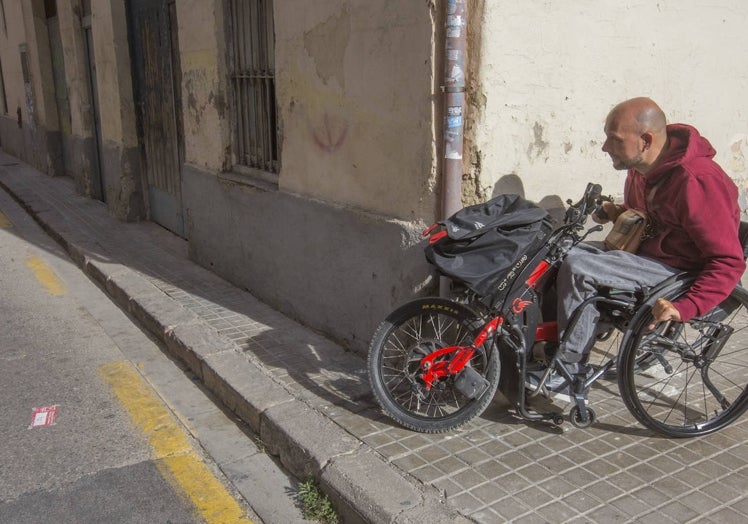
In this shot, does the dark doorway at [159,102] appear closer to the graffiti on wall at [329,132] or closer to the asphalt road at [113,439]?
the asphalt road at [113,439]

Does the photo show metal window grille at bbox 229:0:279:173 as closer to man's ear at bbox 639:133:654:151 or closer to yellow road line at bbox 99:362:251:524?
yellow road line at bbox 99:362:251:524

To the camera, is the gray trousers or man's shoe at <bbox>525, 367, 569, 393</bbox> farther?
man's shoe at <bbox>525, 367, 569, 393</bbox>

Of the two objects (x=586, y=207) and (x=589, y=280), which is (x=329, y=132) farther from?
(x=589, y=280)

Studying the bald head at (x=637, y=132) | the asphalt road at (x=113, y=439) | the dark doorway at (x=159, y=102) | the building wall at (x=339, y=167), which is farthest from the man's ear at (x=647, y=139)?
the dark doorway at (x=159, y=102)

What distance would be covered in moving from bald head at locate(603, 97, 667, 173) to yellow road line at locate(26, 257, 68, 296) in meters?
5.39

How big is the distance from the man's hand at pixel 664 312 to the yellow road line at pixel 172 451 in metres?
2.08

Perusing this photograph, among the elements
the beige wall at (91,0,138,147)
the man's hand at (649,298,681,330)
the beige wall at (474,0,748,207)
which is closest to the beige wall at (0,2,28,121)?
the beige wall at (91,0,138,147)

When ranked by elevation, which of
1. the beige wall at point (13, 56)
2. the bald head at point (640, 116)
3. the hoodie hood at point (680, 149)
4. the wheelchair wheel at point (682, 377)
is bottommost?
the wheelchair wheel at point (682, 377)

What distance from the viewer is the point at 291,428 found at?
3502 mm

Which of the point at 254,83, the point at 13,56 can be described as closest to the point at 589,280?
the point at 254,83

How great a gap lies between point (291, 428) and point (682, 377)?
2305 millimetres

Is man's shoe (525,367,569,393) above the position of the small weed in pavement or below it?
above

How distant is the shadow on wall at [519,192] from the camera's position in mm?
3797

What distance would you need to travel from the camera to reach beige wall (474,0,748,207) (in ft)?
12.0
